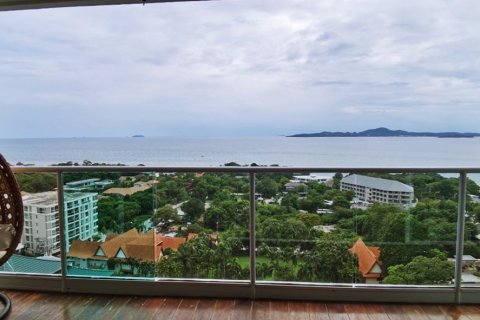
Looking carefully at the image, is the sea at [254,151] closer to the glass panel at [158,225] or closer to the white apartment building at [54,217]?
the glass panel at [158,225]

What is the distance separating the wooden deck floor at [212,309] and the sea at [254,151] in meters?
1.02

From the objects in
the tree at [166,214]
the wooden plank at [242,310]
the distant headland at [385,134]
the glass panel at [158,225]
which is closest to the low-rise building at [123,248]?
the glass panel at [158,225]

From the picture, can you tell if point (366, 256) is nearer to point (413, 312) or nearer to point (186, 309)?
point (413, 312)

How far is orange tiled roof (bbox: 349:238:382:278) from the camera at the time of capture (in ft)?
7.28

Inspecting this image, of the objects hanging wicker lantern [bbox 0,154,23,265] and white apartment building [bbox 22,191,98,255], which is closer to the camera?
hanging wicker lantern [bbox 0,154,23,265]

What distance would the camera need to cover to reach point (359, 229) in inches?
87.7

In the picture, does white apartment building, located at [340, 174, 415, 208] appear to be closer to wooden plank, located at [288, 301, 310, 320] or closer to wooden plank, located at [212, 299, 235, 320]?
wooden plank, located at [288, 301, 310, 320]

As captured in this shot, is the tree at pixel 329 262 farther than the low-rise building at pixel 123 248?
No

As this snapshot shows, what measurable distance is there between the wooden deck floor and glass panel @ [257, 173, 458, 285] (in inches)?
7.7

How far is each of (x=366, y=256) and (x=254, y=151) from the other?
47.0 inches

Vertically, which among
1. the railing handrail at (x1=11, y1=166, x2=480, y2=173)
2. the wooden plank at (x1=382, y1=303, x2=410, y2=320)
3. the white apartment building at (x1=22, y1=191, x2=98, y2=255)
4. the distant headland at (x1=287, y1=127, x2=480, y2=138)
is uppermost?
the distant headland at (x1=287, y1=127, x2=480, y2=138)

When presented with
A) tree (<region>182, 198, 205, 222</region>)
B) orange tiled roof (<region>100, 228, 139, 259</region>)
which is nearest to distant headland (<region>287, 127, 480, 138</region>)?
tree (<region>182, 198, 205, 222</region>)

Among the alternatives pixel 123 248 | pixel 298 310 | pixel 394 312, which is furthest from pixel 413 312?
pixel 123 248

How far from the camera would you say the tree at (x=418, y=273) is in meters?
2.21
